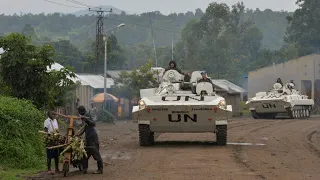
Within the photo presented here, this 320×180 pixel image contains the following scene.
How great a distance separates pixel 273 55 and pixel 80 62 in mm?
21988

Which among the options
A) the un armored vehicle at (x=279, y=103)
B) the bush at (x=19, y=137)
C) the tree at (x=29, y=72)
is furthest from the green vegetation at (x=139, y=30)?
the bush at (x=19, y=137)

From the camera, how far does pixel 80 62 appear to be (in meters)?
85.9

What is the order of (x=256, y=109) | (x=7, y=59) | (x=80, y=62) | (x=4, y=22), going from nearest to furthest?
(x=7, y=59) → (x=256, y=109) → (x=80, y=62) → (x=4, y=22)

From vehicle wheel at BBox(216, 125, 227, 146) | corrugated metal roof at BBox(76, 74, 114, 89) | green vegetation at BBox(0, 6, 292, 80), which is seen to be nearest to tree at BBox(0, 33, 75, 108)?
vehicle wheel at BBox(216, 125, 227, 146)

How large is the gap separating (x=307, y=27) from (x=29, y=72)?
71177 mm

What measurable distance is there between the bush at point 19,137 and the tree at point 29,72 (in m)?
3.00

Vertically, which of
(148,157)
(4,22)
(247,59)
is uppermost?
(4,22)

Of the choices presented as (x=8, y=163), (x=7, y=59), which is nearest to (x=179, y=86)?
(x=7, y=59)

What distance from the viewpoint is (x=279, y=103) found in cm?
4853

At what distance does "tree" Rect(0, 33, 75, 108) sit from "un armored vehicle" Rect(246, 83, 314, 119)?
27952 mm

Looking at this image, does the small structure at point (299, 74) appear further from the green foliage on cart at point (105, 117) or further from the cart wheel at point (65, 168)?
the cart wheel at point (65, 168)

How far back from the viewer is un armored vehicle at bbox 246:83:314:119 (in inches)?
1917

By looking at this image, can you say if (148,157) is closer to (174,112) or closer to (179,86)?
(174,112)

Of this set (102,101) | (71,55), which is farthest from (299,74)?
(102,101)
